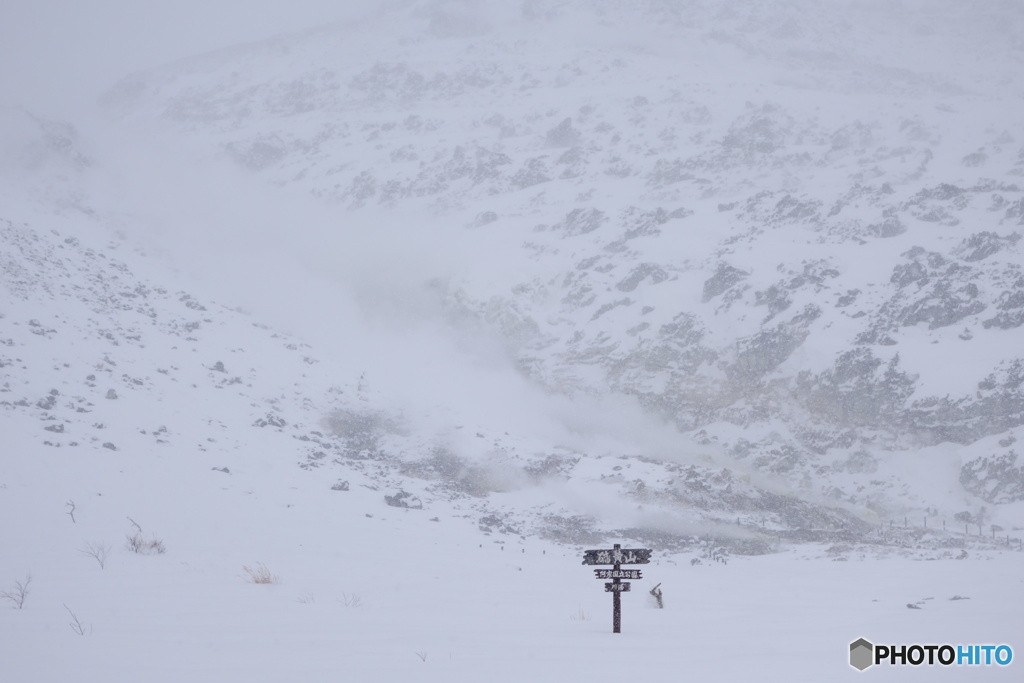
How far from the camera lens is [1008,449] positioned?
25.3 metres

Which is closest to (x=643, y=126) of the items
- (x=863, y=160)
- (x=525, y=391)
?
(x=863, y=160)

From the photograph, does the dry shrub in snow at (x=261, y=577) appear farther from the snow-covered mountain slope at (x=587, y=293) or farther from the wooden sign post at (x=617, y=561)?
the snow-covered mountain slope at (x=587, y=293)

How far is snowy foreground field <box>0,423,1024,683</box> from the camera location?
15.0 ft

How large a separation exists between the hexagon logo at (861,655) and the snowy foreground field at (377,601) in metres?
0.13

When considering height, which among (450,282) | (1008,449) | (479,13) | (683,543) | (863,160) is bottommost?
(683,543)

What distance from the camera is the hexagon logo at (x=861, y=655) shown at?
457cm

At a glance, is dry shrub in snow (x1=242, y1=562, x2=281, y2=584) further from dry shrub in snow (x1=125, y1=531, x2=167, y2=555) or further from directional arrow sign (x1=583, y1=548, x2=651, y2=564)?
directional arrow sign (x1=583, y1=548, x2=651, y2=564)

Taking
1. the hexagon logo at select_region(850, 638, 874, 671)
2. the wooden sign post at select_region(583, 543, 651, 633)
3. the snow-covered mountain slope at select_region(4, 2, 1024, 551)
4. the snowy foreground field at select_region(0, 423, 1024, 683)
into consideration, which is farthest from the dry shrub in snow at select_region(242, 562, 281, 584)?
the snow-covered mountain slope at select_region(4, 2, 1024, 551)

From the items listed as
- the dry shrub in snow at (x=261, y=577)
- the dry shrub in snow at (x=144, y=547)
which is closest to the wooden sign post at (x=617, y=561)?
the dry shrub in snow at (x=261, y=577)

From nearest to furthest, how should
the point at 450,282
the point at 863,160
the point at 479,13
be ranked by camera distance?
1. the point at 450,282
2. the point at 863,160
3. the point at 479,13

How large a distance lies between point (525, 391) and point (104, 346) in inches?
820

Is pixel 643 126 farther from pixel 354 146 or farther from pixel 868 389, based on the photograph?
pixel 868 389

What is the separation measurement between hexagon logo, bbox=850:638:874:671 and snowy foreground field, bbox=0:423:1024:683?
0.42ft

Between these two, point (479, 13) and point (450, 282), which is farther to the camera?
point (479, 13)
